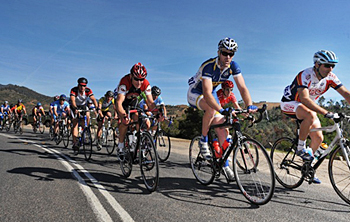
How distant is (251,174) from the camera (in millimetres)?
3746

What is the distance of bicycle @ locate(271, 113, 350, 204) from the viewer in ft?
12.4

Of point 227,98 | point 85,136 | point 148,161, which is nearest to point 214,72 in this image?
point 148,161

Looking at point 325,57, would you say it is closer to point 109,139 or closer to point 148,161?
point 148,161

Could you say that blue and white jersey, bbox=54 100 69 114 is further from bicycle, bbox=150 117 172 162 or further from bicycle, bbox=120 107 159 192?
bicycle, bbox=120 107 159 192

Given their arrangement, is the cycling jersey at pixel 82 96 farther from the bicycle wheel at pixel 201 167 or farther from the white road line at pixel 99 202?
the bicycle wheel at pixel 201 167

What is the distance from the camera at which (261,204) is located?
3488 millimetres

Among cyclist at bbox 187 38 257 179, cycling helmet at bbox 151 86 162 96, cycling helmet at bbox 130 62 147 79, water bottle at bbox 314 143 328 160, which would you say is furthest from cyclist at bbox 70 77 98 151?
water bottle at bbox 314 143 328 160

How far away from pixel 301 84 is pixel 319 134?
86 centimetres

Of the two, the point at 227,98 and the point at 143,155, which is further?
the point at 227,98

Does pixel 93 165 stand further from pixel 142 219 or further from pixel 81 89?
pixel 142 219

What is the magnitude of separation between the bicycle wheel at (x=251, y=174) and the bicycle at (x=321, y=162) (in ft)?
3.12

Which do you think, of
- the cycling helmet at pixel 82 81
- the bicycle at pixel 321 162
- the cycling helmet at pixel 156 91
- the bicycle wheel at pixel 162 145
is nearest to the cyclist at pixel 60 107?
the cycling helmet at pixel 82 81

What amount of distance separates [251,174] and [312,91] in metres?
1.94

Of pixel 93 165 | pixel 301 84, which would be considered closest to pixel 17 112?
pixel 93 165
